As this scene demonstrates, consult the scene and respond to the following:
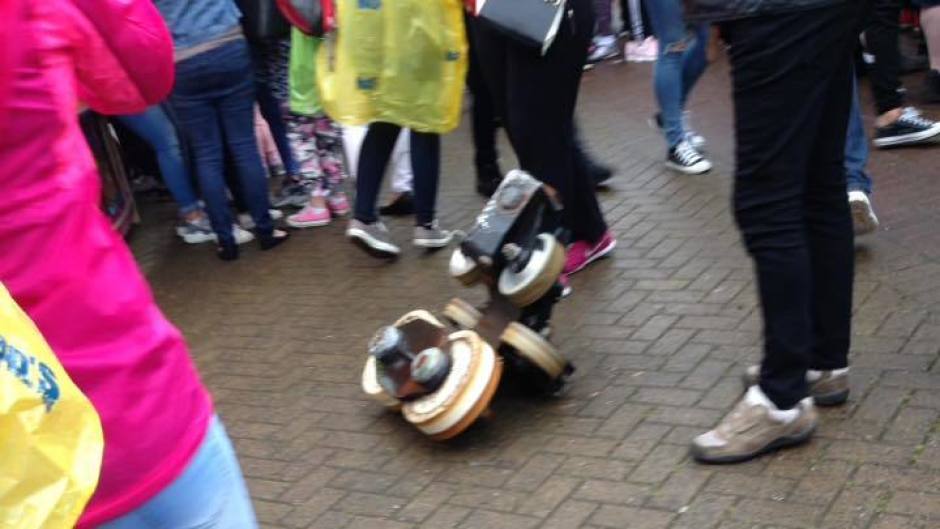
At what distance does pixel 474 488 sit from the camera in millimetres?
3371

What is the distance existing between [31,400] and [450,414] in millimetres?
2213

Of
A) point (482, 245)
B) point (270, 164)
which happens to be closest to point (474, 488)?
point (482, 245)

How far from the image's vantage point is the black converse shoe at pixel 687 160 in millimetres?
6105

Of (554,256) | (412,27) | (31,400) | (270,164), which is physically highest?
(31,400)

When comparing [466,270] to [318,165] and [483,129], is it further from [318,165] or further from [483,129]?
[318,165]

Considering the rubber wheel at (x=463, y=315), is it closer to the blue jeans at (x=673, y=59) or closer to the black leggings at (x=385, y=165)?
the black leggings at (x=385, y=165)

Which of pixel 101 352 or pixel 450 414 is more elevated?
pixel 101 352

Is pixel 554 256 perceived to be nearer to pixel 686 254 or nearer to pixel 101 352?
pixel 686 254

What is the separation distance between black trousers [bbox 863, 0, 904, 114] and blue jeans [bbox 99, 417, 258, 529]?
505cm

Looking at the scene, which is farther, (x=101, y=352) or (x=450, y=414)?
(x=450, y=414)

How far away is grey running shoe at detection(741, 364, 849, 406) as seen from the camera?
3.38 metres

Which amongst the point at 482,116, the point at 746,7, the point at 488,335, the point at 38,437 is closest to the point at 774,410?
the point at 488,335

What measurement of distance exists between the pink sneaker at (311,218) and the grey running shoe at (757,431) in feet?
11.8

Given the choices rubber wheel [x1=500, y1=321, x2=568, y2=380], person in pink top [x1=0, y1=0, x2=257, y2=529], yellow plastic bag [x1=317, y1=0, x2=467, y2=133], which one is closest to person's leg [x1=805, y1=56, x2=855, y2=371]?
rubber wheel [x1=500, y1=321, x2=568, y2=380]
